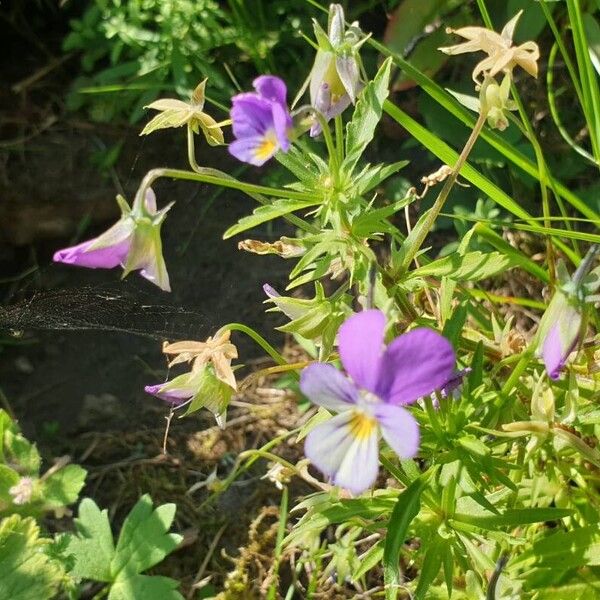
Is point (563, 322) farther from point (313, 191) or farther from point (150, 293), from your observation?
point (150, 293)

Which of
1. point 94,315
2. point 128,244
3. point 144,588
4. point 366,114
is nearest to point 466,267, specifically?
point 366,114

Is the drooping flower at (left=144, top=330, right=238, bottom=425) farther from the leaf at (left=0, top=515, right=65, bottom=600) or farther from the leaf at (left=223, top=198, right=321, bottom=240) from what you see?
the leaf at (left=0, top=515, right=65, bottom=600)

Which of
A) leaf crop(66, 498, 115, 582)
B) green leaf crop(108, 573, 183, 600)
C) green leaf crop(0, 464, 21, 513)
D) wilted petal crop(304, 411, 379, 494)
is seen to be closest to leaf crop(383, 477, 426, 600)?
wilted petal crop(304, 411, 379, 494)

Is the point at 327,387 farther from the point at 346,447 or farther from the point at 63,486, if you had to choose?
the point at 63,486

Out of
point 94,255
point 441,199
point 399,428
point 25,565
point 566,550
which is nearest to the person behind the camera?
point 399,428

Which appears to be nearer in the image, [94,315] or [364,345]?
[364,345]

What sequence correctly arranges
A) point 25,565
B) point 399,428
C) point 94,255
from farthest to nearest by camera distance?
Result: point 25,565, point 94,255, point 399,428
